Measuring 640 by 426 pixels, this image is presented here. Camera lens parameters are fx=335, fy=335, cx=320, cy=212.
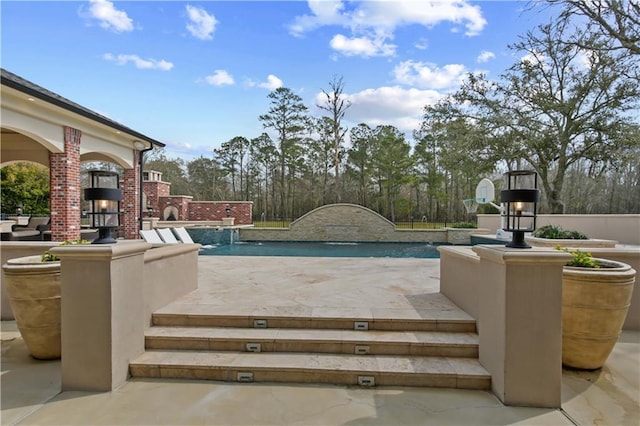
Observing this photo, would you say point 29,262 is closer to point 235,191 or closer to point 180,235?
point 180,235

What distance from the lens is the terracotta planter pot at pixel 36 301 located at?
9.73 ft

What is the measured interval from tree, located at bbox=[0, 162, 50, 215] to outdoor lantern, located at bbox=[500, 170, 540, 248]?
23463mm

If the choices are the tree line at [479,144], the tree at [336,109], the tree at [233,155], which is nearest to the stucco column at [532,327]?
the tree line at [479,144]

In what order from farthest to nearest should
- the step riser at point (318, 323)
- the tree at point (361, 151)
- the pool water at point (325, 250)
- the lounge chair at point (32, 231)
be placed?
the tree at point (361, 151)
the pool water at point (325, 250)
the lounge chair at point (32, 231)
the step riser at point (318, 323)

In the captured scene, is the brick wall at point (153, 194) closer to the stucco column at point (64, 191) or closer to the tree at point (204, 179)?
the tree at point (204, 179)

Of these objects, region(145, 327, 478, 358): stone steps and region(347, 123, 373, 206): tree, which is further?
region(347, 123, 373, 206): tree

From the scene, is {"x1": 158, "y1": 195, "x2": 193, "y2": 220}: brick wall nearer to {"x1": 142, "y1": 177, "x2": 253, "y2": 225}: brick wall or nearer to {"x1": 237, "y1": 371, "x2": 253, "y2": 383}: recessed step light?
{"x1": 142, "y1": 177, "x2": 253, "y2": 225}: brick wall

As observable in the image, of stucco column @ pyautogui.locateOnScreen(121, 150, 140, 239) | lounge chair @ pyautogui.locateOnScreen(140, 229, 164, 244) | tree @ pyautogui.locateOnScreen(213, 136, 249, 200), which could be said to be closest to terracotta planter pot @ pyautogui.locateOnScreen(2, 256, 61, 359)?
lounge chair @ pyautogui.locateOnScreen(140, 229, 164, 244)

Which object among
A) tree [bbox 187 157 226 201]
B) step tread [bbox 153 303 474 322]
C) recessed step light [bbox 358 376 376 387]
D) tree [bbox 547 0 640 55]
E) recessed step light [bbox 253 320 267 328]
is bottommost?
recessed step light [bbox 358 376 376 387]

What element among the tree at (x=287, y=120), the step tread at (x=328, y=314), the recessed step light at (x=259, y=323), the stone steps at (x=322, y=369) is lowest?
the stone steps at (x=322, y=369)

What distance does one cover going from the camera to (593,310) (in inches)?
109

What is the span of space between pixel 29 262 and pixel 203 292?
1779 millimetres

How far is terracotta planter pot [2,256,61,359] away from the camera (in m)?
2.97

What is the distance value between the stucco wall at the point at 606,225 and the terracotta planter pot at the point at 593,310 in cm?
1044
